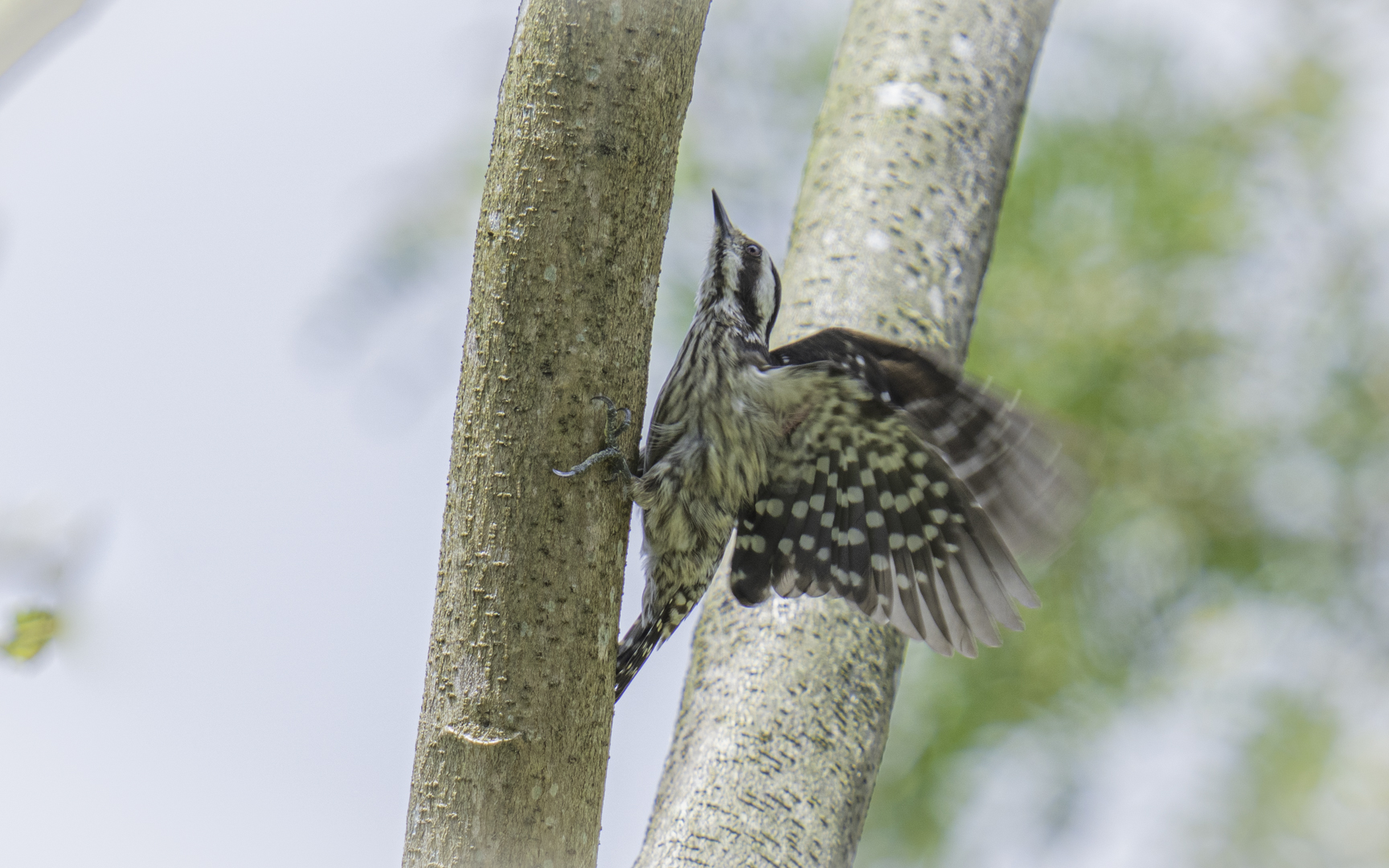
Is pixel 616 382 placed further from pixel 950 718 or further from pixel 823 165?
pixel 950 718

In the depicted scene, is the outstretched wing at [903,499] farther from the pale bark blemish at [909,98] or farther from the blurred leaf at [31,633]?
the blurred leaf at [31,633]

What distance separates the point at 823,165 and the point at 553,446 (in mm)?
1664

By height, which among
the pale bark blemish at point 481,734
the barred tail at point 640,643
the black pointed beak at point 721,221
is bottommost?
the pale bark blemish at point 481,734

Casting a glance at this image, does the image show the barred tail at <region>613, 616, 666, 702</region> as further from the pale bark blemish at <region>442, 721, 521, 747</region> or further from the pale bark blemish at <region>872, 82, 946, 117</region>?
the pale bark blemish at <region>872, 82, 946, 117</region>

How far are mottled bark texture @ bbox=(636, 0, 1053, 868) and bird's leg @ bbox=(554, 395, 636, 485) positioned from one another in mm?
775

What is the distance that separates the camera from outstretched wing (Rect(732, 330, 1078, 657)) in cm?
206

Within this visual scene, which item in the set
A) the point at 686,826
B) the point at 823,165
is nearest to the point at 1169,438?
the point at 823,165

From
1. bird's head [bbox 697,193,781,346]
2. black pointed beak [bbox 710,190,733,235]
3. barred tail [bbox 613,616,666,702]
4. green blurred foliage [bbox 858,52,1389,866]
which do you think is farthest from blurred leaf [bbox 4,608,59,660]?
green blurred foliage [bbox 858,52,1389,866]

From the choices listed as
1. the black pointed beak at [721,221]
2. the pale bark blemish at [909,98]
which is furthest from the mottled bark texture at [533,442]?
the pale bark blemish at [909,98]

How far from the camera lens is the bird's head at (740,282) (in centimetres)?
244

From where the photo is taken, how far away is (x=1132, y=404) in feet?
12.5

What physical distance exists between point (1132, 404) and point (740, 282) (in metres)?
1.96

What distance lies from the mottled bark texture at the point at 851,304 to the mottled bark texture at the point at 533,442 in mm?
631

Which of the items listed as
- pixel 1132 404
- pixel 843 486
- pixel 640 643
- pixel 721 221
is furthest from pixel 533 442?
pixel 1132 404
